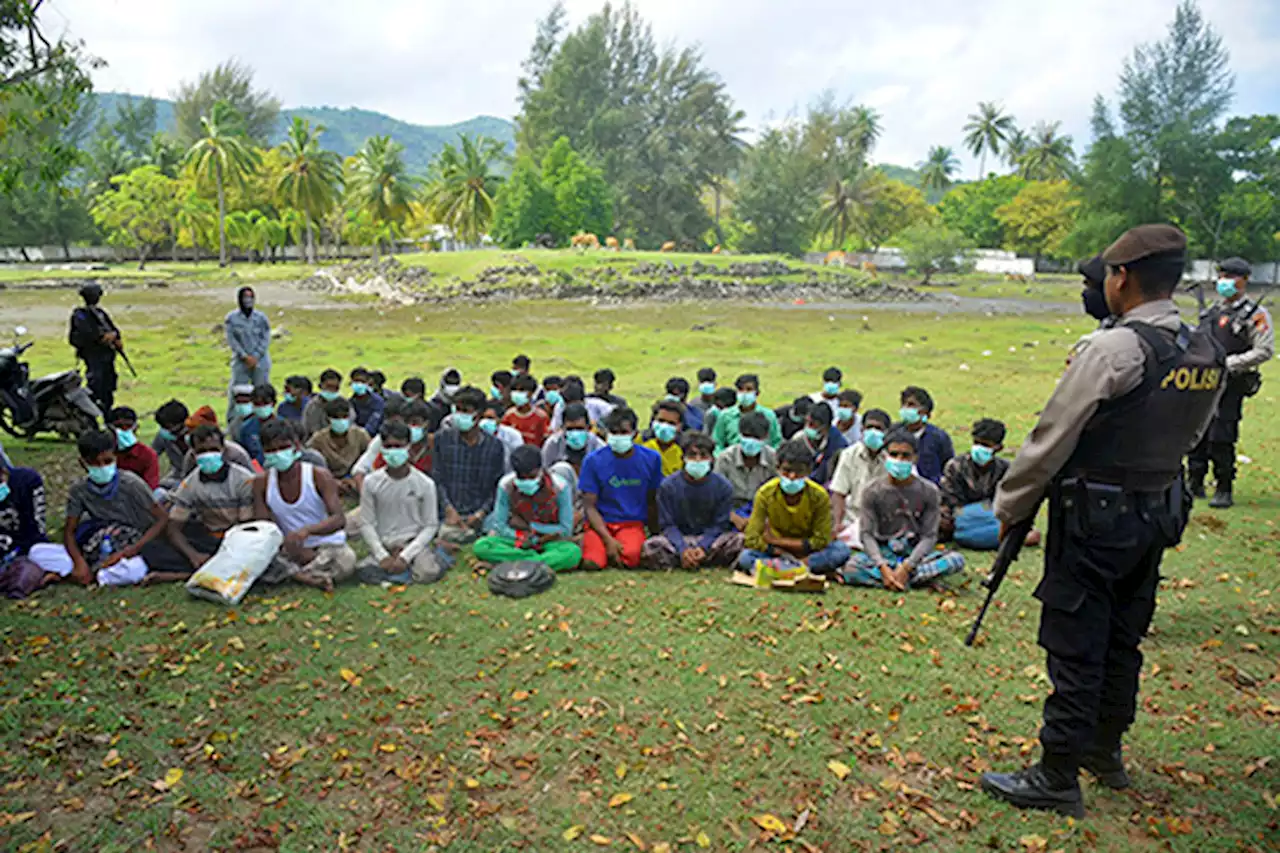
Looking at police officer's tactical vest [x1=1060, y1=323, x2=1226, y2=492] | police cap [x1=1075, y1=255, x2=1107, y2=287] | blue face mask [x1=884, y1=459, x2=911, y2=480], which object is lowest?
blue face mask [x1=884, y1=459, x2=911, y2=480]

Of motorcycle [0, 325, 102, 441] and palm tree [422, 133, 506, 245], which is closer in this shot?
motorcycle [0, 325, 102, 441]

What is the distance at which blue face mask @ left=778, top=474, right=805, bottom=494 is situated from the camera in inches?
285

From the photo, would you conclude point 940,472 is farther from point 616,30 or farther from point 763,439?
point 616,30

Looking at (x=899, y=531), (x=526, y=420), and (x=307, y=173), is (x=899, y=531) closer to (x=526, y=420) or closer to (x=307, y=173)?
(x=526, y=420)

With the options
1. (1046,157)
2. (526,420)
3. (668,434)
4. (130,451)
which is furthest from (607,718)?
(1046,157)

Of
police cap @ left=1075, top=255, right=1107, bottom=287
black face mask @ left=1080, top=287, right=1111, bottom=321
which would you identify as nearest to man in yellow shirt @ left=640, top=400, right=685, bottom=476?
black face mask @ left=1080, top=287, right=1111, bottom=321

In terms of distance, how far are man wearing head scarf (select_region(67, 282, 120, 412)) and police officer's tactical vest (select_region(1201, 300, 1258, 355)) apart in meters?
14.1

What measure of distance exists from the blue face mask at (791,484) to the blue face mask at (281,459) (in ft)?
14.3

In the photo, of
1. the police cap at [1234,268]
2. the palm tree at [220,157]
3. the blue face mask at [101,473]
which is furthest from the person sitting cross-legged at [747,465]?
the palm tree at [220,157]

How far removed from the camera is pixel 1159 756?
15.8 ft

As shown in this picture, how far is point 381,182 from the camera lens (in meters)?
69.1

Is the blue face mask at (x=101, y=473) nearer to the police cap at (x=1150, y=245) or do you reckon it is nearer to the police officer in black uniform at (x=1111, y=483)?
the police officer in black uniform at (x=1111, y=483)

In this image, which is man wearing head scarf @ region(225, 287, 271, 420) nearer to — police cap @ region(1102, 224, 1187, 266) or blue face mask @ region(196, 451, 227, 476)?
→ blue face mask @ region(196, 451, 227, 476)

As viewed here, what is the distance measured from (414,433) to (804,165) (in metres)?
77.6
